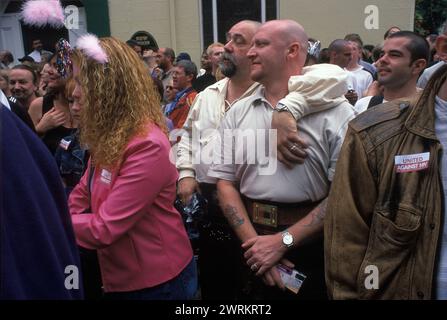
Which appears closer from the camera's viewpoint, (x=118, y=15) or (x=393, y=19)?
(x=393, y=19)

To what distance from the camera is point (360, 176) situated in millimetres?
1612

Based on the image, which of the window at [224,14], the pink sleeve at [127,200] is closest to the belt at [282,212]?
the pink sleeve at [127,200]

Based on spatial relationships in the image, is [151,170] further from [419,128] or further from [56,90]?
[56,90]

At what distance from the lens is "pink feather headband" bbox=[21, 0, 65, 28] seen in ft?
6.41

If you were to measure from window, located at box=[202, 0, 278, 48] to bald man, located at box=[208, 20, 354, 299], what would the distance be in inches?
320

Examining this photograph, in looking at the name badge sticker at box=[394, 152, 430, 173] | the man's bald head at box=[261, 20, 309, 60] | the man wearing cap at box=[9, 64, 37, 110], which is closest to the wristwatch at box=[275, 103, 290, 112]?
the man's bald head at box=[261, 20, 309, 60]

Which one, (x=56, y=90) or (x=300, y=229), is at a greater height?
(x=56, y=90)

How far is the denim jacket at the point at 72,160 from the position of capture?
2.58 m

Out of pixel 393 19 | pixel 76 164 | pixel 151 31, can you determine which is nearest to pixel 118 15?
pixel 151 31

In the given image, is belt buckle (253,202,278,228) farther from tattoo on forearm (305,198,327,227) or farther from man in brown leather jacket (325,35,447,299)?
man in brown leather jacket (325,35,447,299)

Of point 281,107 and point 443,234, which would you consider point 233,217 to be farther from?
point 443,234

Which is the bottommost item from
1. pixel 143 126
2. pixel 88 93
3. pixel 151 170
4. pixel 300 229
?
pixel 300 229

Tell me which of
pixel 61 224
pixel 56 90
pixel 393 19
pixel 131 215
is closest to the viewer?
pixel 61 224

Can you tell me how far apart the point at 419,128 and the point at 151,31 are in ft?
31.4
